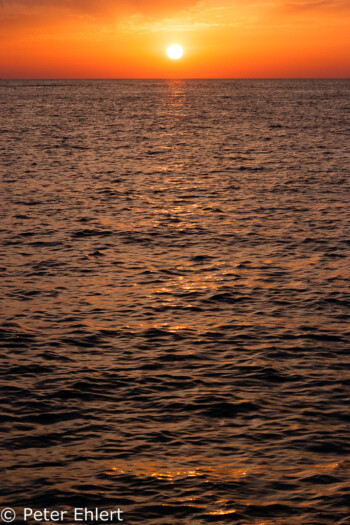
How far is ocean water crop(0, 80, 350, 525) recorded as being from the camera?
46.2ft

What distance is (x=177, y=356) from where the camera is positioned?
67.8 ft

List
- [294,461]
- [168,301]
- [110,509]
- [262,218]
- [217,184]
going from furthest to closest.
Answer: [217,184], [262,218], [168,301], [294,461], [110,509]

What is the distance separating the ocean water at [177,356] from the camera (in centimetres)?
1407

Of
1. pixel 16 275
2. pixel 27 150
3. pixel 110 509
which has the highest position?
pixel 27 150

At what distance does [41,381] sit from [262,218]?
24.9 m

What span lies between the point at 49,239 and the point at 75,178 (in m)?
24.0

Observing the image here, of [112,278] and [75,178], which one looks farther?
[75,178]

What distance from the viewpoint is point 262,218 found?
41219 mm

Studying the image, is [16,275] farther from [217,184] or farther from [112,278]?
[217,184]

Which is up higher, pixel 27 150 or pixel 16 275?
pixel 27 150

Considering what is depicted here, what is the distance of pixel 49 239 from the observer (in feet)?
115

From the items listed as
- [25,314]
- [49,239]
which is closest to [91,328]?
[25,314]

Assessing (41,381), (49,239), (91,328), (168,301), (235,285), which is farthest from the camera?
(49,239)

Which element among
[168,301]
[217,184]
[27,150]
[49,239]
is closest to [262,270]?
[168,301]
